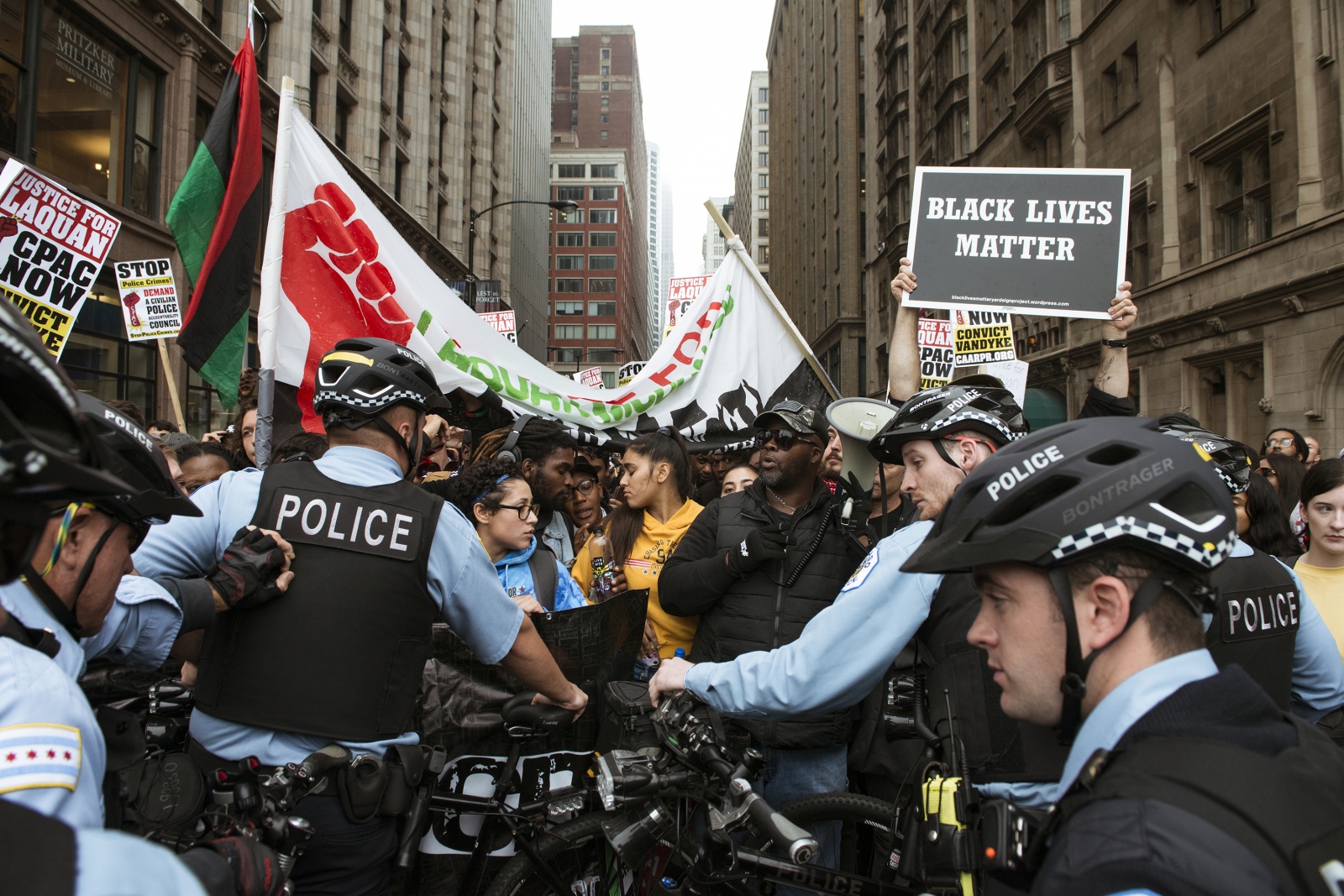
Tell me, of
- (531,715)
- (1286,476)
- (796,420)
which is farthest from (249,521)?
(1286,476)

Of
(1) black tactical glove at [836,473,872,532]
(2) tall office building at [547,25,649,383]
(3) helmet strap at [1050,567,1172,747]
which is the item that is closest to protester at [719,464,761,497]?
(1) black tactical glove at [836,473,872,532]

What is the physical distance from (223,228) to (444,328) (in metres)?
1.32

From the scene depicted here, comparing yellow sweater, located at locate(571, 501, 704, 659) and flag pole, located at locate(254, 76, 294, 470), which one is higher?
flag pole, located at locate(254, 76, 294, 470)

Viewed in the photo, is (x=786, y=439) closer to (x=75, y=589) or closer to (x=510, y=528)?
(x=510, y=528)

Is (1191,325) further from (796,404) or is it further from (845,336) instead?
(845,336)

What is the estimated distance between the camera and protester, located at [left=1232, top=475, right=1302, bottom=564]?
4.27 metres

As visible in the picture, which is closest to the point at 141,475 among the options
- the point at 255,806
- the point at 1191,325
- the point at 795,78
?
the point at 255,806

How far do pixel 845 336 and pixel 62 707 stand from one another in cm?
5056

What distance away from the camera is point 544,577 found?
14.0 feet

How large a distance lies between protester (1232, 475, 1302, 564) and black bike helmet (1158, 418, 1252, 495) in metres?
0.58

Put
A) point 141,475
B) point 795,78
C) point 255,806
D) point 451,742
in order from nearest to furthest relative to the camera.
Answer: point 141,475, point 255,806, point 451,742, point 795,78

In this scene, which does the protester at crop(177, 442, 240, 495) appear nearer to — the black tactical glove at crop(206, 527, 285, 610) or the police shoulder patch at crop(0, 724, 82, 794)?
the black tactical glove at crop(206, 527, 285, 610)

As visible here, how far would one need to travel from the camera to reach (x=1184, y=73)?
18.7 meters

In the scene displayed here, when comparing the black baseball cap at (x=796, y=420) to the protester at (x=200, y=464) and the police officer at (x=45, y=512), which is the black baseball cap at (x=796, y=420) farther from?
the protester at (x=200, y=464)
